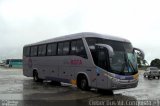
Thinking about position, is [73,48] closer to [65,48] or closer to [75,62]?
[75,62]

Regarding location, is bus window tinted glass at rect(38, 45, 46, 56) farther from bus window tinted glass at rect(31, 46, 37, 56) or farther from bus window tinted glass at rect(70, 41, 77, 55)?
bus window tinted glass at rect(70, 41, 77, 55)

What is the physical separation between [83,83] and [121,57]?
3.00 meters

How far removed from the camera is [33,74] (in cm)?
2355

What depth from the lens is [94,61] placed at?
14.9 m

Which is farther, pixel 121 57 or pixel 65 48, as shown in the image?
pixel 65 48

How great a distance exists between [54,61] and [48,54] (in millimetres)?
1360

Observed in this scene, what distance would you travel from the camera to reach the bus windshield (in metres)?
14.2

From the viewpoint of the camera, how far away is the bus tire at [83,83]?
51.8 ft

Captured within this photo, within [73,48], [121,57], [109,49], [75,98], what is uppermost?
[73,48]

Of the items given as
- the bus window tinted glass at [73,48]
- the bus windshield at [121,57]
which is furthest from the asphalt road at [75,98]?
the bus window tinted glass at [73,48]

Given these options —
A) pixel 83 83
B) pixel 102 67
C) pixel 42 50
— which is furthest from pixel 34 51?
pixel 102 67

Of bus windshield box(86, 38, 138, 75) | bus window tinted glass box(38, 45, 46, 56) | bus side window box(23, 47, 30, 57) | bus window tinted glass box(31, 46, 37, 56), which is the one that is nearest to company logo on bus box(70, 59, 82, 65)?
bus windshield box(86, 38, 138, 75)

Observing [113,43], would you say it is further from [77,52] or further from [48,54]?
[48,54]

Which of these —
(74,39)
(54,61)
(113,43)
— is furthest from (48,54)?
(113,43)
